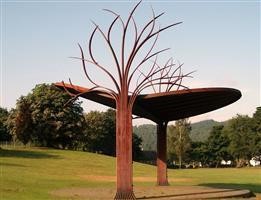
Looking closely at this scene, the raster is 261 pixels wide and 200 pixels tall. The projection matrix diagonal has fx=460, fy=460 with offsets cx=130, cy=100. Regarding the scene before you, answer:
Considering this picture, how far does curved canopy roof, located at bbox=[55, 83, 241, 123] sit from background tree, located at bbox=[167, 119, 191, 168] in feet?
223

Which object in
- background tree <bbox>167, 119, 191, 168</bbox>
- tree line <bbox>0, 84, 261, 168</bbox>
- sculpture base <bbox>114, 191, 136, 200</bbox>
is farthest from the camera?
background tree <bbox>167, 119, 191, 168</bbox>

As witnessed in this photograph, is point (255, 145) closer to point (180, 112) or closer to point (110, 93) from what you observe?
point (180, 112)

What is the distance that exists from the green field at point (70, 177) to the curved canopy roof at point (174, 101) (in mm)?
4829

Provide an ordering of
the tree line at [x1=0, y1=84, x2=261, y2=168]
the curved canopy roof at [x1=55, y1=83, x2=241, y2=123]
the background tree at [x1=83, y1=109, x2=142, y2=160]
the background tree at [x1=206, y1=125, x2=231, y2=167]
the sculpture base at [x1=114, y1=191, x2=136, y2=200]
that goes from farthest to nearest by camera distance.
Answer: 1. the background tree at [x1=206, y1=125, x2=231, y2=167]
2. the background tree at [x1=83, y1=109, x2=142, y2=160]
3. the tree line at [x1=0, y1=84, x2=261, y2=168]
4. the curved canopy roof at [x1=55, y1=83, x2=241, y2=123]
5. the sculpture base at [x1=114, y1=191, x2=136, y2=200]

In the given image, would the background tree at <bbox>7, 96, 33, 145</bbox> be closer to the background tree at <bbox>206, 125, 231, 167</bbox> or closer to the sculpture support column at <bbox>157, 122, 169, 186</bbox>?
the background tree at <bbox>206, 125, 231, 167</bbox>

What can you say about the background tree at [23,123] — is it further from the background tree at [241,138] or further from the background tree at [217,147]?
the background tree at [217,147]

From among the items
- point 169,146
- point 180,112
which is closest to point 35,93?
point 169,146

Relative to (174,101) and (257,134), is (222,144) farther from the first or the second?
(174,101)

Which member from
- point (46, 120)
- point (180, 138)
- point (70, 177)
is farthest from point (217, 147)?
point (70, 177)

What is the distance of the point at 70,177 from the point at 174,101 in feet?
57.7

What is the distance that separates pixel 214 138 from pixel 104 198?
9139 cm

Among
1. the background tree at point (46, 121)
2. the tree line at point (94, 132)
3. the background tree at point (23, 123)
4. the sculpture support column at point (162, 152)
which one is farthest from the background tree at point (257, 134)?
the sculpture support column at point (162, 152)

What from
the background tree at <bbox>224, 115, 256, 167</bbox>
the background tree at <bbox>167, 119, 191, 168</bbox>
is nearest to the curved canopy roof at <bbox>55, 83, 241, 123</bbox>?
the background tree at <bbox>167, 119, 191, 168</bbox>

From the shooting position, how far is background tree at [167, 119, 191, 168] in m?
97.0
